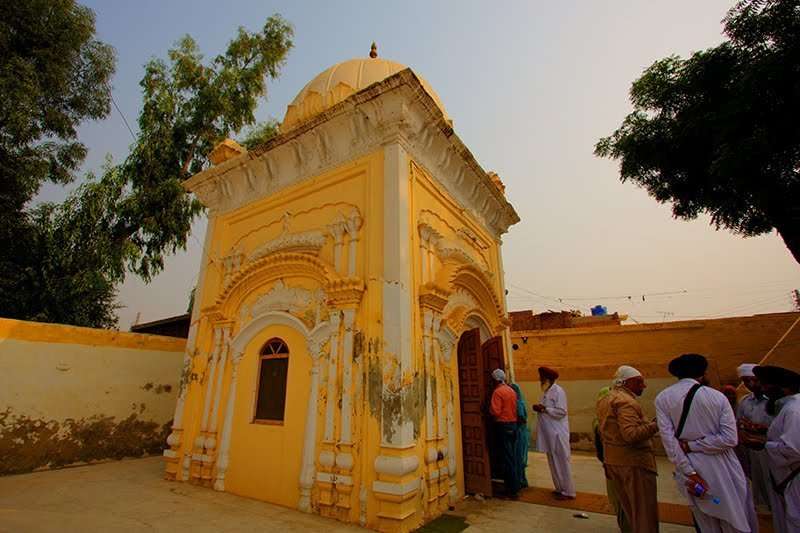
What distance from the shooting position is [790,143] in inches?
294

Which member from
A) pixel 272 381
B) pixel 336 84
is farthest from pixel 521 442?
pixel 336 84

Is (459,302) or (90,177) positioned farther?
(90,177)

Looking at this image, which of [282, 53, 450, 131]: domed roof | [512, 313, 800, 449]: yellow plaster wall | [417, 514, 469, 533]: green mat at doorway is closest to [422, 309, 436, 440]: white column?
[417, 514, 469, 533]: green mat at doorway

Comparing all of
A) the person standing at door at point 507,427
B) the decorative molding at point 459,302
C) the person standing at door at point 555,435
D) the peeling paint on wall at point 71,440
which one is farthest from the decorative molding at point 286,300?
the peeling paint on wall at point 71,440

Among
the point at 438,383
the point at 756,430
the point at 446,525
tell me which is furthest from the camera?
the point at 438,383

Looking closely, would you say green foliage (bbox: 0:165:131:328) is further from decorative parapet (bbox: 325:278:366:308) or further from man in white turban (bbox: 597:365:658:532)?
man in white turban (bbox: 597:365:658:532)

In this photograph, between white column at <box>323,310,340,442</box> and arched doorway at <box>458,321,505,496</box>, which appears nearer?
white column at <box>323,310,340,442</box>

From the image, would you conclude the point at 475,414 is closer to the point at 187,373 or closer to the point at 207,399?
the point at 207,399

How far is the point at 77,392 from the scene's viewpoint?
23.4 feet

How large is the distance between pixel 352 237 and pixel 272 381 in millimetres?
2368

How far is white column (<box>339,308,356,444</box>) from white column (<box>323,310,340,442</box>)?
125 millimetres

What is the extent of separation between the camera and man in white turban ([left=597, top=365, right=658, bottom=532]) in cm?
331

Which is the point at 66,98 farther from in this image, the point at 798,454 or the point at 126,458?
the point at 798,454

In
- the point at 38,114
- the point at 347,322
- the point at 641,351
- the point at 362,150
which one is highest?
the point at 38,114
